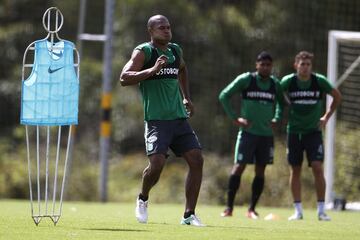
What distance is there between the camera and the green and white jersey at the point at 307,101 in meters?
14.4

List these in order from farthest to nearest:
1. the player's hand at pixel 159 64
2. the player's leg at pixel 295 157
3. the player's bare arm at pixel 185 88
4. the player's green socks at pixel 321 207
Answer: the player's leg at pixel 295 157 → the player's green socks at pixel 321 207 → the player's bare arm at pixel 185 88 → the player's hand at pixel 159 64

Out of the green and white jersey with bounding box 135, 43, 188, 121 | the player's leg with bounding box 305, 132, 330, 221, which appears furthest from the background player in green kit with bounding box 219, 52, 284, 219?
the green and white jersey with bounding box 135, 43, 188, 121

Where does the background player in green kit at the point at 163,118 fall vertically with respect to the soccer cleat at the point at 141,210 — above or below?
above

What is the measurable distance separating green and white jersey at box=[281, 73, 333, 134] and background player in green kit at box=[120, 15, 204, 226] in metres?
3.80

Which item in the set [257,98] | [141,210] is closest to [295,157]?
[257,98]

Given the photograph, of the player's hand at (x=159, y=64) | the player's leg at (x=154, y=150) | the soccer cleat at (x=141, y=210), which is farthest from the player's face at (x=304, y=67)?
the player's hand at (x=159, y=64)

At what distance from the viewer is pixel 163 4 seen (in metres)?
29.5

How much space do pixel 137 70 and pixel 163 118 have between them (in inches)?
22.7

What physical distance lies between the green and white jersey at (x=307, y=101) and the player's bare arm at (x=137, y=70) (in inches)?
163

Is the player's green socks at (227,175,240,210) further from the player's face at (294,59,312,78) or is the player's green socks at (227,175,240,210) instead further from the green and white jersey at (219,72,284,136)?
the player's face at (294,59,312,78)

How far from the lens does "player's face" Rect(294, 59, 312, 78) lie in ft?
46.8

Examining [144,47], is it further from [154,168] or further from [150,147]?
[154,168]

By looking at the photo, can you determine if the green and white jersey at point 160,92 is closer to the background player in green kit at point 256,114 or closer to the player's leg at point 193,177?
the player's leg at point 193,177

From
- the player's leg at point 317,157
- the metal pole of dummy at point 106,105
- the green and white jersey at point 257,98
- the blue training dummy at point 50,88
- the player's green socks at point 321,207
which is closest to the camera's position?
the blue training dummy at point 50,88
